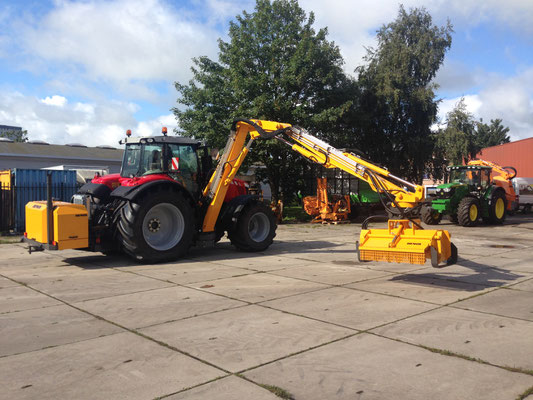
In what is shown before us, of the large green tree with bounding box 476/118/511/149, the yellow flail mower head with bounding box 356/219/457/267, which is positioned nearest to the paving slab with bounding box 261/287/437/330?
the yellow flail mower head with bounding box 356/219/457/267

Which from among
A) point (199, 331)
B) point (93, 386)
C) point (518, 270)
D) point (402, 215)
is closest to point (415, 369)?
point (199, 331)

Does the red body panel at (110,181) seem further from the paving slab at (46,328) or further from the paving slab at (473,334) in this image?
the paving slab at (473,334)

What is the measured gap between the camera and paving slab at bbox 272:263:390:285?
26.7 feet

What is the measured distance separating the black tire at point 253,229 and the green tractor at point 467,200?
8.89 metres

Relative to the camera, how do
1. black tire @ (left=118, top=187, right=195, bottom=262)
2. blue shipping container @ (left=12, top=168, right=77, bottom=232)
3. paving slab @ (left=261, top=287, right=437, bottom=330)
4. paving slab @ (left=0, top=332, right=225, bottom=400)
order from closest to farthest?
1. paving slab @ (left=0, top=332, right=225, bottom=400)
2. paving slab @ (left=261, top=287, right=437, bottom=330)
3. black tire @ (left=118, top=187, right=195, bottom=262)
4. blue shipping container @ (left=12, top=168, right=77, bottom=232)

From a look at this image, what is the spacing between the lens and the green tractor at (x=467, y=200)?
1812 centimetres

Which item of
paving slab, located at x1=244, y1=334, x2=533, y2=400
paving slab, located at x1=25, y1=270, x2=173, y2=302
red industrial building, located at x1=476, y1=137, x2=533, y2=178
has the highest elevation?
red industrial building, located at x1=476, y1=137, x2=533, y2=178

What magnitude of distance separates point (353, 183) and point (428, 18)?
1227cm

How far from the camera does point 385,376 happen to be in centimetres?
404

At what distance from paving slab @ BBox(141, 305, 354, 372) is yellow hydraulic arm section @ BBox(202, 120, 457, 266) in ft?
7.76

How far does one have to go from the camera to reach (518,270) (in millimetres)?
9047

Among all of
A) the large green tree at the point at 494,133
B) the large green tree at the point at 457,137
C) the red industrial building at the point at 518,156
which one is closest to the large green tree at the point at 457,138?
the large green tree at the point at 457,137

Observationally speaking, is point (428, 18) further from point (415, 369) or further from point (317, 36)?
point (415, 369)

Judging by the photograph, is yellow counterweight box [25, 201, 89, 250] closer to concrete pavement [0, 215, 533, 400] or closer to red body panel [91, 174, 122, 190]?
concrete pavement [0, 215, 533, 400]
